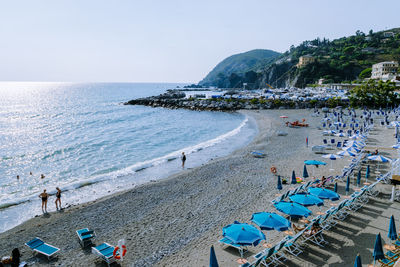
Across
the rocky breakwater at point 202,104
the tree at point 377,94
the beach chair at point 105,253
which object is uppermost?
the tree at point 377,94

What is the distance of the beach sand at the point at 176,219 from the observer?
29.8ft

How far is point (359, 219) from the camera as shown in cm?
1042

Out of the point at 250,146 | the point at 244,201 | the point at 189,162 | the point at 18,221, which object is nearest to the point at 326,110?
the point at 250,146

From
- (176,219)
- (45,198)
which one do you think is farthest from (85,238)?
(45,198)

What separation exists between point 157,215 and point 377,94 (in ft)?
169

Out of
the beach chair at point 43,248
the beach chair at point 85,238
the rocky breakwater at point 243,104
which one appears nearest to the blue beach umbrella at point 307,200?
the beach chair at point 85,238

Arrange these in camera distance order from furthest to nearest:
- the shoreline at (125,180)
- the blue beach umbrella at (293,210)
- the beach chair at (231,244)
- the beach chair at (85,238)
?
the shoreline at (125,180) < the beach chair at (85,238) < the blue beach umbrella at (293,210) < the beach chair at (231,244)

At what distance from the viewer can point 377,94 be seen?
48.8 m

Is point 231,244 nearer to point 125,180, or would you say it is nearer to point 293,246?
point 293,246

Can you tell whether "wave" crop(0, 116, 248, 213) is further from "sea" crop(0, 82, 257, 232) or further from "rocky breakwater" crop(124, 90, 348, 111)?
"rocky breakwater" crop(124, 90, 348, 111)

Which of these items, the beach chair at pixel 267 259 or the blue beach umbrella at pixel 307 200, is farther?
the blue beach umbrella at pixel 307 200

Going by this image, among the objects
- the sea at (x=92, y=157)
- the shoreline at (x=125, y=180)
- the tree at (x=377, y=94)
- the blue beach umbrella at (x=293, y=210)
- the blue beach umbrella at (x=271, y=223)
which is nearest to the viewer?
the blue beach umbrella at (x=271, y=223)

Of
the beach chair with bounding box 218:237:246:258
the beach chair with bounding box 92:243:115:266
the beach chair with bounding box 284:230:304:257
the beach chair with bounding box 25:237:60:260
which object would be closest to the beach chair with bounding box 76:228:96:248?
the beach chair with bounding box 25:237:60:260

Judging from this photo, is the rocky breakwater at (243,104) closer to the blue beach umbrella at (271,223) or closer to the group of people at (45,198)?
the group of people at (45,198)
